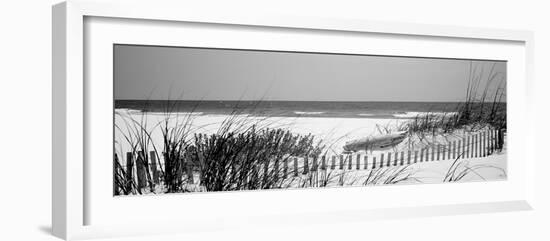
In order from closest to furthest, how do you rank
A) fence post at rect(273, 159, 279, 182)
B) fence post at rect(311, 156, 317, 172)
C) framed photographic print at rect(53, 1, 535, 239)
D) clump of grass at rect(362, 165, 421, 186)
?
framed photographic print at rect(53, 1, 535, 239) < fence post at rect(273, 159, 279, 182) < fence post at rect(311, 156, 317, 172) < clump of grass at rect(362, 165, 421, 186)

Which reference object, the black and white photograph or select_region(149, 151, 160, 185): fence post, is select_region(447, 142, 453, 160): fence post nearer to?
the black and white photograph

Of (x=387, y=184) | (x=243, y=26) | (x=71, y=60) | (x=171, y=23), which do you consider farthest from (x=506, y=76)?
(x=71, y=60)

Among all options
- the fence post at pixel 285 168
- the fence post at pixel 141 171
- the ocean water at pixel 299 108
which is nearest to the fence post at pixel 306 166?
the fence post at pixel 285 168

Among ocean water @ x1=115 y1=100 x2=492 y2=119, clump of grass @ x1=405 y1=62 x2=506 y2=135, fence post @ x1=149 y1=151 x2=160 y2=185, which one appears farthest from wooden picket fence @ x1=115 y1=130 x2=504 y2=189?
ocean water @ x1=115 y1=100 x2=492 y2=119

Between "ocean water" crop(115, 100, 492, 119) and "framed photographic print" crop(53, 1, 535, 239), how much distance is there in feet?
0.04

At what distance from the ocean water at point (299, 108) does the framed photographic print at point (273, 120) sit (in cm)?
1

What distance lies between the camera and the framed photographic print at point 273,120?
633 centimetres

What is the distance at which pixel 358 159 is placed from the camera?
23.9 feet

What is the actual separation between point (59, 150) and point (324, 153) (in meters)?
2.16

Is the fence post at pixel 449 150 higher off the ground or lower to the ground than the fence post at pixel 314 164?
higher

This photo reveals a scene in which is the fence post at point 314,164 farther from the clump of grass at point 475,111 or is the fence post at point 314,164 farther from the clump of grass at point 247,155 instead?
the clump of grass at point 475,111

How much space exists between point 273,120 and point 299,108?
0.80 ft

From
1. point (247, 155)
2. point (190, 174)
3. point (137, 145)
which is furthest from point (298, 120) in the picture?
point (137, 145)

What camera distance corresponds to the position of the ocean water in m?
6.59
